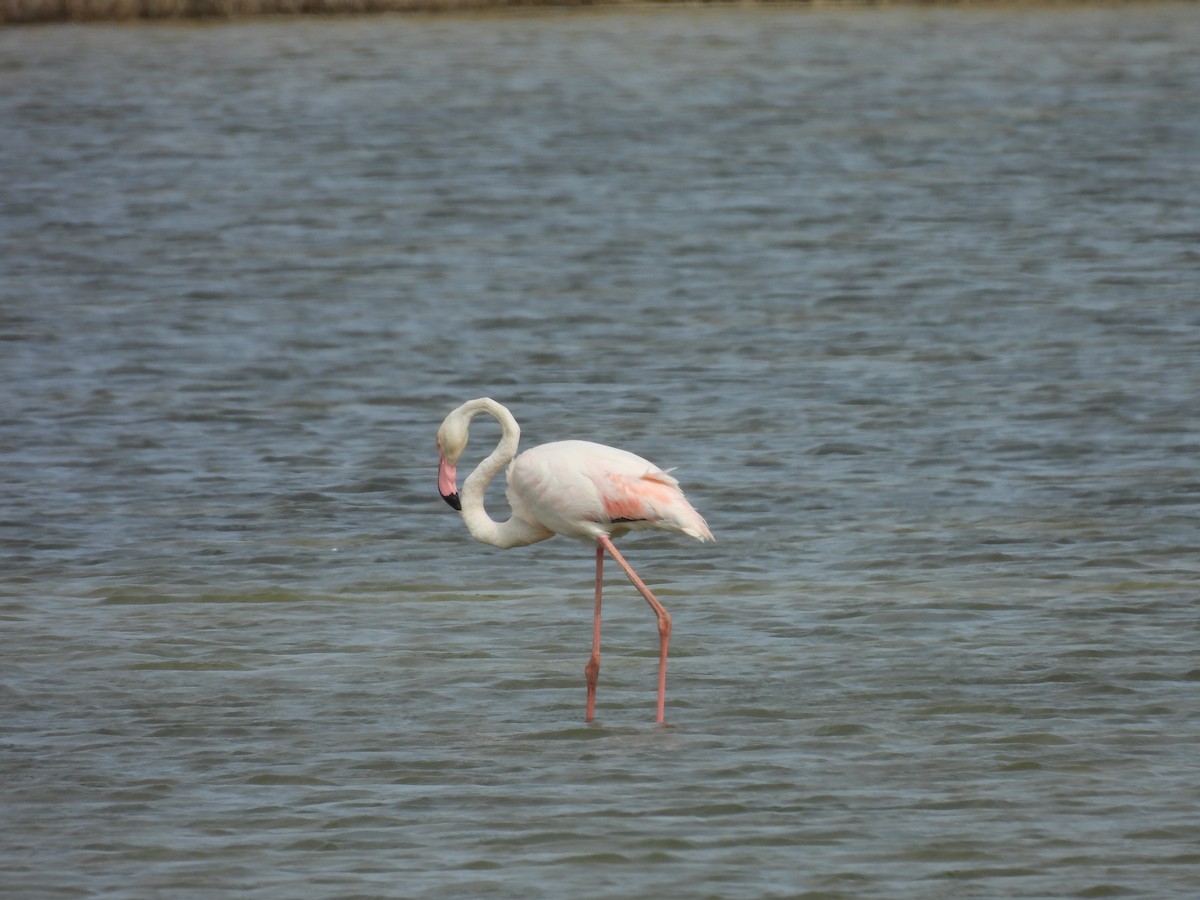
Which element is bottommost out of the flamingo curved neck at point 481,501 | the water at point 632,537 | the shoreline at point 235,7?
the water at point 632,537

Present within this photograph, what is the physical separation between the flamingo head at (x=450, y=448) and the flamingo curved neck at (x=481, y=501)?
1.4 inches

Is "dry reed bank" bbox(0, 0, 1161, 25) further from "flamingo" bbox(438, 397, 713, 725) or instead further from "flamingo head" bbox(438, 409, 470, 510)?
"flamingo" bbox(438, 397, 713, 725)

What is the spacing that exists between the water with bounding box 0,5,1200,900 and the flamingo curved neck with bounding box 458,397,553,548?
53cm

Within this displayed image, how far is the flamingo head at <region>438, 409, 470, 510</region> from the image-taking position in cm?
854

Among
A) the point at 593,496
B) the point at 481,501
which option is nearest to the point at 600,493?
the point at 593,496

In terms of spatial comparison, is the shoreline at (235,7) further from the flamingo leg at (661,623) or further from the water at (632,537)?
the flamingo leg at (661,623)

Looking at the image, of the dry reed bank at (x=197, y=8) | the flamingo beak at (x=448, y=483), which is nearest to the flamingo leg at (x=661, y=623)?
the flamingo beak at (x=448, y=483)

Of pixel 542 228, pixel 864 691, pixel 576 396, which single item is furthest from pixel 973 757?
pixel 542 228

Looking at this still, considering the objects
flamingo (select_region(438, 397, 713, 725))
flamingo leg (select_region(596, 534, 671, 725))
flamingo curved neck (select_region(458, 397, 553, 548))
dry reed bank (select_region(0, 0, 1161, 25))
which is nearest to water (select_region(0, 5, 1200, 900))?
flamingo leg (select_region(596, 534, 671, 725))

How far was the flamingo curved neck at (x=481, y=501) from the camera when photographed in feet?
28.0

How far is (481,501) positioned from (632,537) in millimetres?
2608

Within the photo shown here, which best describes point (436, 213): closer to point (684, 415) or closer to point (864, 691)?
point (684, 415)

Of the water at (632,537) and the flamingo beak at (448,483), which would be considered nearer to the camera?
the water at (632,537)

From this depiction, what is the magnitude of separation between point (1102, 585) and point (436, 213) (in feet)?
41.9
